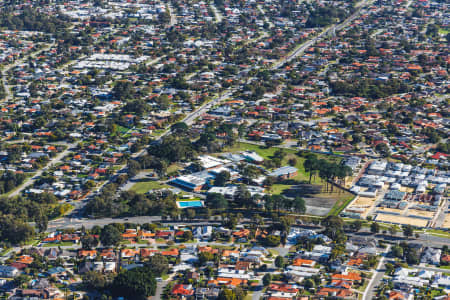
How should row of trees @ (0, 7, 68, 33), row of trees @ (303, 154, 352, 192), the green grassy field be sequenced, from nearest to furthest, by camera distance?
1. the green grassy field
2. row of trees @ (303, 154, 352, 192)
3. row of trees @ (0, 7, 68, 33)

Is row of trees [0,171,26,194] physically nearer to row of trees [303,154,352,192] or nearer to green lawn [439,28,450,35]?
row of trees [303,154,352,192]

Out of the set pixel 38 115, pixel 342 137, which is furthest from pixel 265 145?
pixel 38 115

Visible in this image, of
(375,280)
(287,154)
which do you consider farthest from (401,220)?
(287,154)

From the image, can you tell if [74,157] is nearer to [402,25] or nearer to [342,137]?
[342,137]

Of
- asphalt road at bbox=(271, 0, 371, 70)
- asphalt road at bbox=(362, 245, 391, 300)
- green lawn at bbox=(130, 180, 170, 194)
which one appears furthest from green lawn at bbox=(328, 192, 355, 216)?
asphalt road at bbox=(271, 0, 371, 70)

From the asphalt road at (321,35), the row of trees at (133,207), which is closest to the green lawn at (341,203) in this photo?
the row of trees at (133,207)

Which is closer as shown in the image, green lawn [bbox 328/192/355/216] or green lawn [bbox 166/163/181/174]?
green lawn [bbox 328/192/355/216]

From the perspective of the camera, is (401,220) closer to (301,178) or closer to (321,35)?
(301,178)

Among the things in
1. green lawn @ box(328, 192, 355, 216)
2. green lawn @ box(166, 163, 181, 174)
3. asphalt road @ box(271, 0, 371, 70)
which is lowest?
green lawn @ box(328, 192, 355, 216)

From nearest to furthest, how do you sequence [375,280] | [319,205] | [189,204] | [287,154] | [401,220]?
1. [375,280]
2. [401,220]
3. [189,204]
4. [319,205]
5. [287,154]
